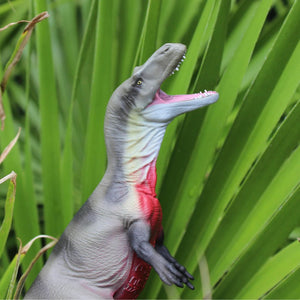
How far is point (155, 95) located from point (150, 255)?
0.24 metres

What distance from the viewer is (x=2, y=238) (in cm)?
77

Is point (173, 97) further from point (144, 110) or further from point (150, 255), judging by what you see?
point (150, 255)

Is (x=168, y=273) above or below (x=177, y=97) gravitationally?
below

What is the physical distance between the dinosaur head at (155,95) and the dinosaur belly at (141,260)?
0.41 feet

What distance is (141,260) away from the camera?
0.80 meters

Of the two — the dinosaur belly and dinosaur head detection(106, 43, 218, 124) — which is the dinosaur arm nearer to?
the dinosaur belly

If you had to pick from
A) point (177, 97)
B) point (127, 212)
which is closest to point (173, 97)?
point (177, 97)

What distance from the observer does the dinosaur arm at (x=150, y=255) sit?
2.46ft

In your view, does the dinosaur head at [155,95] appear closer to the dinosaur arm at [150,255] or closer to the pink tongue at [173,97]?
the pink tongue at [173,97]

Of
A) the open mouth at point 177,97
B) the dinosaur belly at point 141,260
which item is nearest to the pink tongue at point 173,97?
the open mouth at point 177,97

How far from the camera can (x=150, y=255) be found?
75 cm

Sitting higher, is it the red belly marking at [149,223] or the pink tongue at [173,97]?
the pink tongue at [173,97]

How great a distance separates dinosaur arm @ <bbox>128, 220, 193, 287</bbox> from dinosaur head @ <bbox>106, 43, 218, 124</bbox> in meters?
0.17

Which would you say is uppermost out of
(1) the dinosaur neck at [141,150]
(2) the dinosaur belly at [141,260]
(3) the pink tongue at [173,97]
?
(3) the pink tongue at [173,97]
